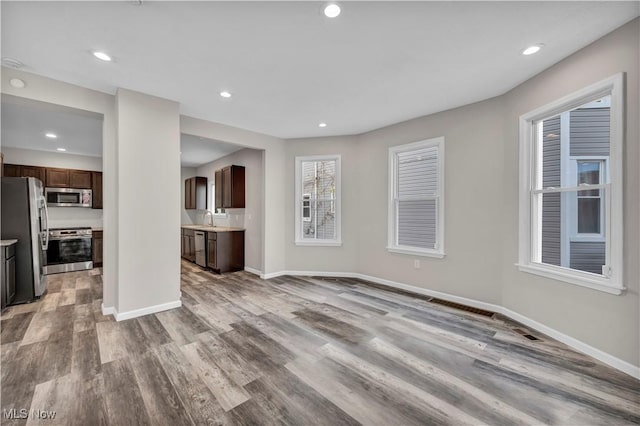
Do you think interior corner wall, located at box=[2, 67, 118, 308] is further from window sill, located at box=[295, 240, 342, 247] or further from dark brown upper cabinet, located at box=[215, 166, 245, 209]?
window sill, located at box=[295, 240, 342, 247]

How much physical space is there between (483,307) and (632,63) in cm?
283

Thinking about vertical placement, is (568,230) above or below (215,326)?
above

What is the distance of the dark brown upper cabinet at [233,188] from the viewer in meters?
5.65

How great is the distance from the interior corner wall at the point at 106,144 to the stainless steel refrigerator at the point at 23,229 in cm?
150

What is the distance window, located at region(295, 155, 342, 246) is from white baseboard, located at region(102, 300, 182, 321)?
2.44 m

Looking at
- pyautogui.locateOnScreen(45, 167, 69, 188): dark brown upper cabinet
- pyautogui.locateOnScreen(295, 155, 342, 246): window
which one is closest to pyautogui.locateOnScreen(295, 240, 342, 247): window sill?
pyautogui.locateOnScreen(295, 155, 342, 246): window

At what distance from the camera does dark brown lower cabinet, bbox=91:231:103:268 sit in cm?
595

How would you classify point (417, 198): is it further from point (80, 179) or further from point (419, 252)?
point (80, 179)

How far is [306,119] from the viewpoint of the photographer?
13.4 ft

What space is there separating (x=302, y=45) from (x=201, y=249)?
504cm

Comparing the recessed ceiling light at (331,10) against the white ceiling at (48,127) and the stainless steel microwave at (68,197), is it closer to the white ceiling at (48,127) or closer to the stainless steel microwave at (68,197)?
the white ceiling at (48,127)

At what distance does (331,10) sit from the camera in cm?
183

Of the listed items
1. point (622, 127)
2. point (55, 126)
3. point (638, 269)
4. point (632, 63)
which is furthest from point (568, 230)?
point (55, 126)

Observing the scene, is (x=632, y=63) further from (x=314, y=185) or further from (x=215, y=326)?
(x=215, y=326)
